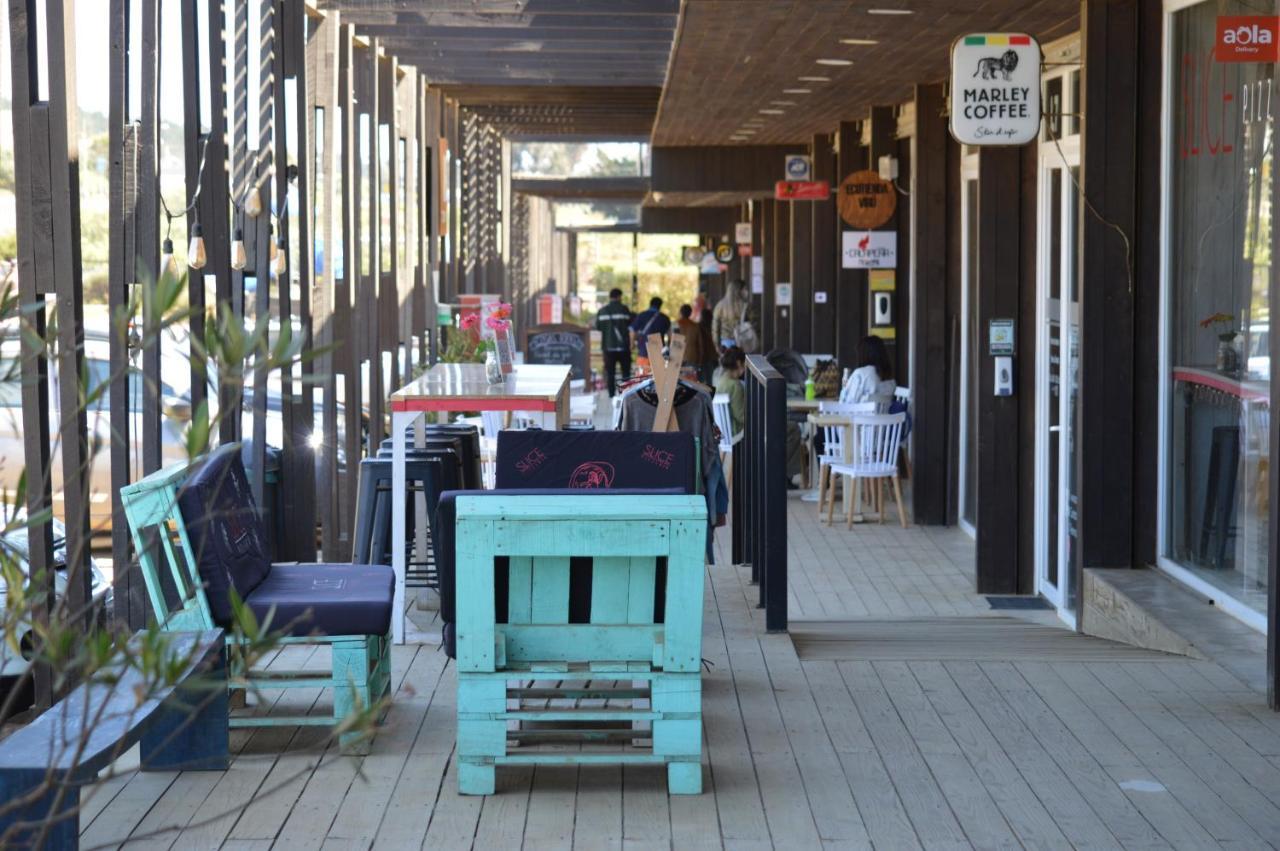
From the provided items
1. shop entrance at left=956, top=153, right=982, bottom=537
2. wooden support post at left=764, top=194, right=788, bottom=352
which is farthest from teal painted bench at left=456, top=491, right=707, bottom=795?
wooden support post at left=764, top=194, right=788, bottom=352

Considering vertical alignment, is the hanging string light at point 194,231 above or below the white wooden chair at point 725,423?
above

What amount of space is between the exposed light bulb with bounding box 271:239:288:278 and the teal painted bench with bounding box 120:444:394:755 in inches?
96.6

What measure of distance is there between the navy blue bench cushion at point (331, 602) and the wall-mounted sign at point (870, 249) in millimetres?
8184

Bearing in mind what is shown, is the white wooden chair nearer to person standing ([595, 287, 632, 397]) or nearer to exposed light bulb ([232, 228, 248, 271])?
exposed light bulb ([232, 228, 248, 271])

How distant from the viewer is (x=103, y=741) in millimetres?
3215

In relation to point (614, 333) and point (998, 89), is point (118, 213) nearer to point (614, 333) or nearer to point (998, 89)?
point (998, 89)

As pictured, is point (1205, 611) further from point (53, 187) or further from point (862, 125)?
point (862, 125)

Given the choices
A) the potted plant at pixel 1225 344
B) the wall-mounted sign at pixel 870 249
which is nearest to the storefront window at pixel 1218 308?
the potted plant at pixel 1225 344

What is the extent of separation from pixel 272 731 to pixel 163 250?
6.60 feet

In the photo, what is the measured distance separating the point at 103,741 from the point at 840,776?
1.84 meters

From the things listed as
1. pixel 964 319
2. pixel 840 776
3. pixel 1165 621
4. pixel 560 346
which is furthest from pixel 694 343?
pixel 840 776

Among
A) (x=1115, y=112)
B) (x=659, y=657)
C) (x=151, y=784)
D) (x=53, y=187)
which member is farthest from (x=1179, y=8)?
(x=151, y=784)

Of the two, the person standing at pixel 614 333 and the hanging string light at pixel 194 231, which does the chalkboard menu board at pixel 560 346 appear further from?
the hanging string light at pixel 194 231

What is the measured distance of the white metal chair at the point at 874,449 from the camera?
10.4 meters
